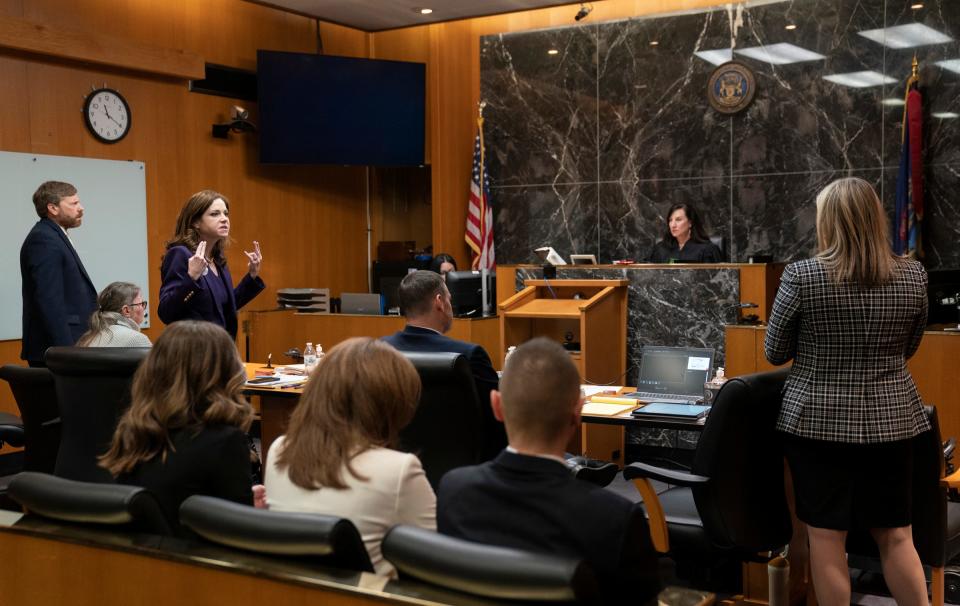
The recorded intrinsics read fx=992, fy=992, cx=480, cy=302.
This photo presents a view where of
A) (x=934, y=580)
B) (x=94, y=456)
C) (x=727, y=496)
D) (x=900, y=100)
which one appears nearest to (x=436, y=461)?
(x=727, y=496)

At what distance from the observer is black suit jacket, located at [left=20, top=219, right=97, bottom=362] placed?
548cm

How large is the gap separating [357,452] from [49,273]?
13.3 feet

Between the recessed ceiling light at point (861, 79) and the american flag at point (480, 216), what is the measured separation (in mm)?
3123

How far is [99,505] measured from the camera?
2086mm

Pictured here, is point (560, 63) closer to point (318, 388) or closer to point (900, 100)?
point (900, 100)

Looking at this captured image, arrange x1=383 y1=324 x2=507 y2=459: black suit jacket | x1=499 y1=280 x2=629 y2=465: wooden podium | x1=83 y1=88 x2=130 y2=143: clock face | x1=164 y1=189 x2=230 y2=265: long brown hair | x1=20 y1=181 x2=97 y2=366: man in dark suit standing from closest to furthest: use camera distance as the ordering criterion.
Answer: x1=383 y1=324 x2=507 y2=459: black suit jacket, x1=164 y1=189 x2=230 y2=265: long brown hair, x1=20 y1=181 x2=97 y2=366: man in dark suit standing, x1=499 y1=280 x2=629 y2=465: wooden podium, x1=83 y1=88 x2=130 y2=143: clock face

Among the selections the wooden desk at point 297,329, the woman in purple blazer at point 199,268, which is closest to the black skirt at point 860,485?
the woman in purple blazer at point 199,268

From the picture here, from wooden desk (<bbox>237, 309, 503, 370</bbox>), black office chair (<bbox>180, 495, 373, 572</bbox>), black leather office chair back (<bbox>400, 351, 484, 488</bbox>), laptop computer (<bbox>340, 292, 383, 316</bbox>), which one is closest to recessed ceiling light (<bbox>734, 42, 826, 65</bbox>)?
wooden desk (<bbox>237, 309, 503, 370</bbox>)

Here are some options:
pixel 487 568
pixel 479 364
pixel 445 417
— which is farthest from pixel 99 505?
pixel 479 364

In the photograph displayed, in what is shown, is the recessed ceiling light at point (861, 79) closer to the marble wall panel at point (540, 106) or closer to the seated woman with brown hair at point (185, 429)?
the marble wall panel at point (540, 106)

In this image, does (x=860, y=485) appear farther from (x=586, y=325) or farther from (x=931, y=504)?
(x=586, y=325)

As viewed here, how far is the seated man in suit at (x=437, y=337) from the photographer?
351cm

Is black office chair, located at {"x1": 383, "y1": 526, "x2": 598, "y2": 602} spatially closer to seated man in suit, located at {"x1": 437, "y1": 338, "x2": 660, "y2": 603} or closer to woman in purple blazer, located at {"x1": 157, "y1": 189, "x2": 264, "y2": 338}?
seated man in suit, located at {"x1": 437, "y1": 338, "x2": 660, "y2": 603}

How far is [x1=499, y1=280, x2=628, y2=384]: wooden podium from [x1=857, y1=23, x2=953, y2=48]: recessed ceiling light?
10.8ft
